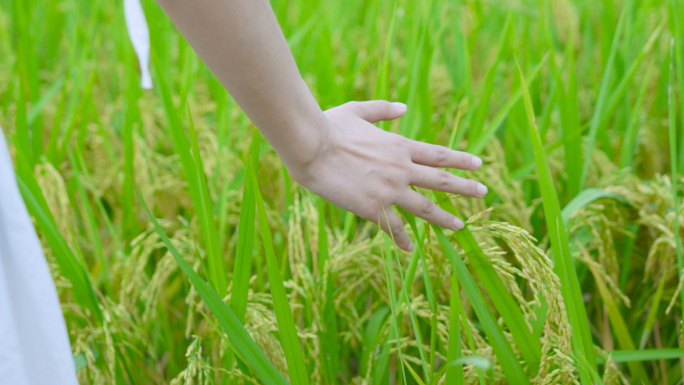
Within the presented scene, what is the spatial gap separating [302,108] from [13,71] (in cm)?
135

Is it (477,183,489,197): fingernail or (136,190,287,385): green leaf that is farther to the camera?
(477,183,489,197): fingernail

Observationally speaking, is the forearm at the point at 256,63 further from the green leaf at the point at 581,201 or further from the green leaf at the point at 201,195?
the green leaf at the point at 581,201

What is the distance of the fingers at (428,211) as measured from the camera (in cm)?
69

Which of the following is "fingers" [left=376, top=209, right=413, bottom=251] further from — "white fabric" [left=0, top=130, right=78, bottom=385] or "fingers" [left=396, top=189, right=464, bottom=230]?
"white fabric" [left=0, top=130, right=78, bottom=385]

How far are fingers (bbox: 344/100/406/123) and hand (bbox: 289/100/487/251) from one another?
22mm

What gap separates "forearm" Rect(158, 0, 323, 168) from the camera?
18.8 inches

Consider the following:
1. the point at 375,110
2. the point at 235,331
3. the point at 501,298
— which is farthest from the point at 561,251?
the point at 235,331

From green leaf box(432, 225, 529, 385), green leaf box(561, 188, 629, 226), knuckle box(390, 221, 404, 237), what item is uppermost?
knuckle box(390, 221, 404, 237)

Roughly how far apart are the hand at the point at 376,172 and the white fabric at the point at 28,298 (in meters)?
0.31

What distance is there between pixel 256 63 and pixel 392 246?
56 centimetres

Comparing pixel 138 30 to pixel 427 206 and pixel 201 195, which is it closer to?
pixel 201 195

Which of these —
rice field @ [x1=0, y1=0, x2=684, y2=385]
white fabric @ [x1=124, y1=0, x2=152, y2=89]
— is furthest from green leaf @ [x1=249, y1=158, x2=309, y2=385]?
white fabric @ [x1=124, y1=0, x2=152, y2=89]

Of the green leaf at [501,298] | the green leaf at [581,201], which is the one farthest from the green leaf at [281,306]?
the green leaf at [581,201]

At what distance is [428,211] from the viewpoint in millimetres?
691
